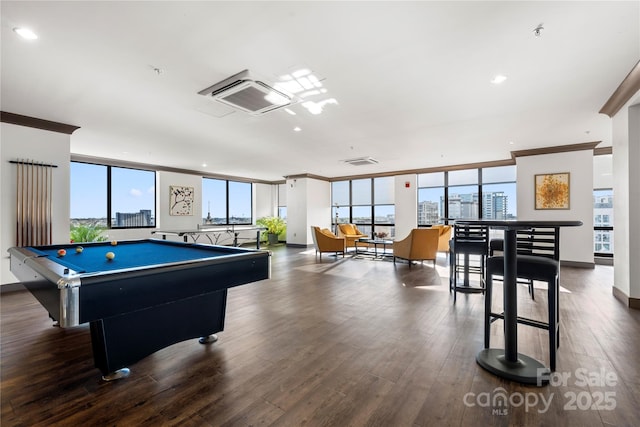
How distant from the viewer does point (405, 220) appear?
9625mm

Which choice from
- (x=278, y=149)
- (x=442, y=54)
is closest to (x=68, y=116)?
(x=278, y=149)

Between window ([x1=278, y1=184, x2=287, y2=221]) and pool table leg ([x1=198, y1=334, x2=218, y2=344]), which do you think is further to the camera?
window ([x1=278, y1=184, x2=287, y2=221])

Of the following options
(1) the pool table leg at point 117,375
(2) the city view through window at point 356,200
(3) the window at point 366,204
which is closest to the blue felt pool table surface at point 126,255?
(1) the pool table leg at point 117,375

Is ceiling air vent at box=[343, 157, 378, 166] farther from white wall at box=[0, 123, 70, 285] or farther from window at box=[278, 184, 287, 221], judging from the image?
white wall at box=[0, 123, 70, 285]

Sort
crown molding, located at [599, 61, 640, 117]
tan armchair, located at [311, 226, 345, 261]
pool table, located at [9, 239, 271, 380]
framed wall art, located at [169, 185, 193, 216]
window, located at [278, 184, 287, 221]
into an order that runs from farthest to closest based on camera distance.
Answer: window, located at [278, 184, 287, 221]
framed wall art, located at [169, 185, 193, 216]
tan armchair, located at [311, 226, 345, 261]
crown molding, located at [599, 61, 640, 117]
pool table, located at [9, 239, 271, 380]

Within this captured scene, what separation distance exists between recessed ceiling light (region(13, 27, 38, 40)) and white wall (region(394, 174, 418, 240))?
29.2 ft

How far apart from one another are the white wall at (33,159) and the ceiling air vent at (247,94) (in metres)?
3.21

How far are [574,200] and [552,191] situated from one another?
0.42 metres

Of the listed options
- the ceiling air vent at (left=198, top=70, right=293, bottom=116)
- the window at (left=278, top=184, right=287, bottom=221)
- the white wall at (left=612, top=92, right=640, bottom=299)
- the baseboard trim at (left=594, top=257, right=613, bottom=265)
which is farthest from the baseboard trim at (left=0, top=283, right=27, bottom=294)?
the baseboard trim at (left=594, top=257, right=613, bottom=265)

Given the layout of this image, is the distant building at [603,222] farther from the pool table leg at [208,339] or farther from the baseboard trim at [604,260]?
the pool table leg at [208,339]

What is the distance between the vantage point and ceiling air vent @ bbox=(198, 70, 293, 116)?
3057 millimetres

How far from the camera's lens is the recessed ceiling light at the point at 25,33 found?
2.31 metres

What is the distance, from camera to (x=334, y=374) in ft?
6.91

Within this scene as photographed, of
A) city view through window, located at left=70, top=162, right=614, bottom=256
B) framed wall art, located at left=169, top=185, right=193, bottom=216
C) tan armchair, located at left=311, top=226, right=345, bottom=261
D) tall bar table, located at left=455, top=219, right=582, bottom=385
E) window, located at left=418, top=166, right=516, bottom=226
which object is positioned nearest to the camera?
tall bar table, located at left=455, top=219, right=582, bottom=385
